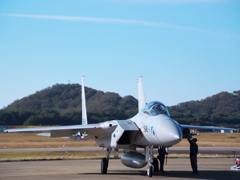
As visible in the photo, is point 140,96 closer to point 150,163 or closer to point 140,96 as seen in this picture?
point 140,96

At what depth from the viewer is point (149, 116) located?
1490 centimetres

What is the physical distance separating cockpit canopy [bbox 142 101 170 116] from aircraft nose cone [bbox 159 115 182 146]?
0.80m

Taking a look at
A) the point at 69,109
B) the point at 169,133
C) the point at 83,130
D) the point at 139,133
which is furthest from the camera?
the point at 69,109

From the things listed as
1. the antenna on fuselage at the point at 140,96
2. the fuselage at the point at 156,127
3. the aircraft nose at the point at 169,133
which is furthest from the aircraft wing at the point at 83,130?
the aircraft nose at the point at 169,133

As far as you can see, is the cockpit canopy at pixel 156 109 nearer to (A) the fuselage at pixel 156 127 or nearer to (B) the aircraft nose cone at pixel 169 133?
(A) the fuselage at pixel 156 127

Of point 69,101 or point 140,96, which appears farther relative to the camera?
→ point 69,101

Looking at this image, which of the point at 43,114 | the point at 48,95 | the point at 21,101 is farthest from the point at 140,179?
the point at 21,101

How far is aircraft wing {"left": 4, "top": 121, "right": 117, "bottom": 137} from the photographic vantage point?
15.9 m

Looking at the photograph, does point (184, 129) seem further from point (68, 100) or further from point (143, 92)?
point (68, 100)

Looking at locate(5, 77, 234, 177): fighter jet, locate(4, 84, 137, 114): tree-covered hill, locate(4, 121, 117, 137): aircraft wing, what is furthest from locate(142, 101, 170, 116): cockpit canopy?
locate(4, 84, 137, 114): tree-covered hill

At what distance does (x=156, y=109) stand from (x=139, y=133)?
3.95 ft

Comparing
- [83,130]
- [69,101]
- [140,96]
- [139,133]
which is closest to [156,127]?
[139,133]

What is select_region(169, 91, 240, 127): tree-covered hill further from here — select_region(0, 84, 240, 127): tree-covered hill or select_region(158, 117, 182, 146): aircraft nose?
select_region(158, 117, 182, 146): aircraft nose

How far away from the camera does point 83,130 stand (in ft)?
55.1
